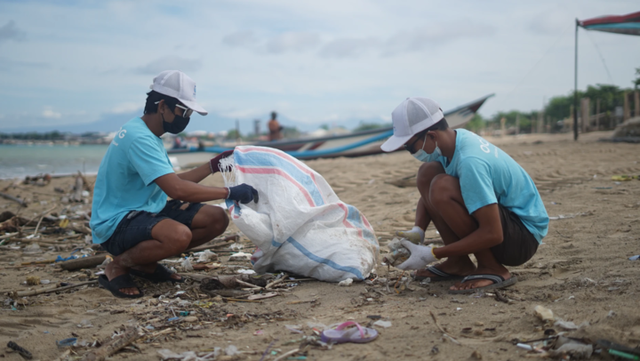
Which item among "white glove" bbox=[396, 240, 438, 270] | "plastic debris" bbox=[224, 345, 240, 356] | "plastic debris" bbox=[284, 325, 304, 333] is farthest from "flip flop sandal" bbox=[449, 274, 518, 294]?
"plastic debris" bbox=[224, 345, 240, 356]

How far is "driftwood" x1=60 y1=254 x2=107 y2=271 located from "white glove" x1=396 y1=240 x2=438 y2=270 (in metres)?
2.35

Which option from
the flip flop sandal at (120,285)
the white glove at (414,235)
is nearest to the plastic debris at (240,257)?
the flip flop sandal at (120,285)

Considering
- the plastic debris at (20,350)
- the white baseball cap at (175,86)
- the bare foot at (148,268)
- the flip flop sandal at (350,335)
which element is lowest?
the plastic debris at (20,350)

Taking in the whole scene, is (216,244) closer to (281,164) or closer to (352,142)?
(281,164)

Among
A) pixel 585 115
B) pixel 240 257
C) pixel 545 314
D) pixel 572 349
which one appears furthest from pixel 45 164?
pixel 572 349

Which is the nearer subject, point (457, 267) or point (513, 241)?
point (513, 241)

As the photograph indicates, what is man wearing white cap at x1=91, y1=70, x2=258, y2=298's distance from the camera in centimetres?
279

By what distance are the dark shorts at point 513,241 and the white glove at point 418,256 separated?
1.22 ft

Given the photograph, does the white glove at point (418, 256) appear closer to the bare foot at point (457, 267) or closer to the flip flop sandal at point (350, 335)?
the bare foot at point (457, 267)

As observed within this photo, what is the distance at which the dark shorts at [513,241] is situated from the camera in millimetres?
2490

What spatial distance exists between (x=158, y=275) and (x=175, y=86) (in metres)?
1.25

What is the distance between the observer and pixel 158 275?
3102 mm

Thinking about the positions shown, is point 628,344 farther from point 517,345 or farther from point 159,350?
point 159,350

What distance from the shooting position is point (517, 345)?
1.78 metres
